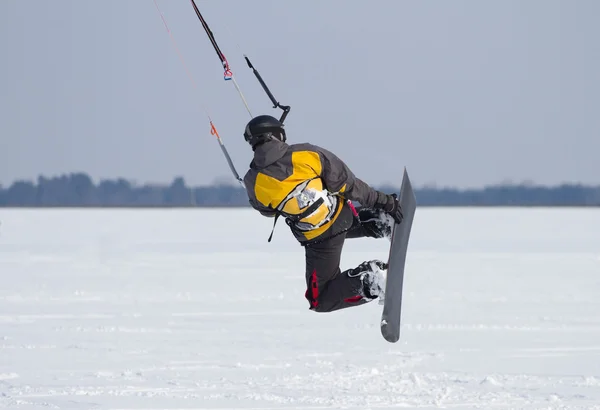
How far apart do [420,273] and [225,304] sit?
4.34 metres

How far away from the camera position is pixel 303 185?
5.16m

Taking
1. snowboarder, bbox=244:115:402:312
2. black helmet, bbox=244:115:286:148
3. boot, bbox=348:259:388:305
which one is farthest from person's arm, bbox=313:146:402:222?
boot, bbox=348:259:388:305

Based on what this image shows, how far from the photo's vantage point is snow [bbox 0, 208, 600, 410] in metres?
7.30

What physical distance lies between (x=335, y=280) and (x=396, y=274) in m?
0.39

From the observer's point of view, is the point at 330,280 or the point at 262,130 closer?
the point at 262,130

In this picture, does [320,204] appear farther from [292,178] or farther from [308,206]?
[292,178]

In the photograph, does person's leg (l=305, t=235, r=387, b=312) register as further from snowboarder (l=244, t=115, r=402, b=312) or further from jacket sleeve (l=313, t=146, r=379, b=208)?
jacket sleeve (l=313, t=146, r=379, b=208)

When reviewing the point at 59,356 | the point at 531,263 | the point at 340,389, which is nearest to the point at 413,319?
the point at 340,389

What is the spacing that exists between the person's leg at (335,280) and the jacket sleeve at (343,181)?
321mm

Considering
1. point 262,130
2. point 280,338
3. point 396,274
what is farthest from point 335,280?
point 280,338

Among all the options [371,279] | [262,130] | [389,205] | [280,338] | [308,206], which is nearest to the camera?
[262,130]

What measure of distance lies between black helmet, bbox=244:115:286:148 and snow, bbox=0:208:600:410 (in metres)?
2.66

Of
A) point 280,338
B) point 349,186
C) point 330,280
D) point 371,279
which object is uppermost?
point 349,186

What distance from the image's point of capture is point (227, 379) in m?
7.77
